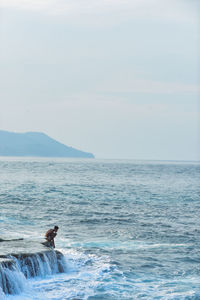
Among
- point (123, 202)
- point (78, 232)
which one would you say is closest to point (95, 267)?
point (78, 232)

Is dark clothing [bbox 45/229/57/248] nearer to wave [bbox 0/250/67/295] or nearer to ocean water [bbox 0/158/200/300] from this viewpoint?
ocean water [bbox 0/158/200/300]

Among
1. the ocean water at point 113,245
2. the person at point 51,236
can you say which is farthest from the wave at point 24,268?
the person at point 51,236

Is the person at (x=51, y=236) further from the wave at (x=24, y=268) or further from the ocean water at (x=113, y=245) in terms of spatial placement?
the wave at (x=24, y=268)

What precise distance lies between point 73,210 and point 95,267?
23.5m

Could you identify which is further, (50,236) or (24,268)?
(50,236)

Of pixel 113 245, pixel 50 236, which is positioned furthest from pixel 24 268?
pixel 113 245

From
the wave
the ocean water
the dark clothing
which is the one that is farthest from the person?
the wave

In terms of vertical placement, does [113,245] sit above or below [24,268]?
below

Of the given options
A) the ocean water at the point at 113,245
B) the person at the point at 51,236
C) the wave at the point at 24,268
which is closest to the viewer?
the wave at the point at 24,268

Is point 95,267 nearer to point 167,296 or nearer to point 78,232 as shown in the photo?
point 167,296

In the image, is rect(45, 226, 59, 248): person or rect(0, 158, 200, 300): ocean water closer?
rect(0, 158, 200, 300): ocean water

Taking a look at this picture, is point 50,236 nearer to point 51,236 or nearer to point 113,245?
point 51,236

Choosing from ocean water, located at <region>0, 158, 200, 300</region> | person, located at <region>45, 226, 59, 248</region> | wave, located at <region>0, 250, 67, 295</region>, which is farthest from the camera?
person, located at <region>45, 226, 59, 248</region>

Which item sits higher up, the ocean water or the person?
the person
